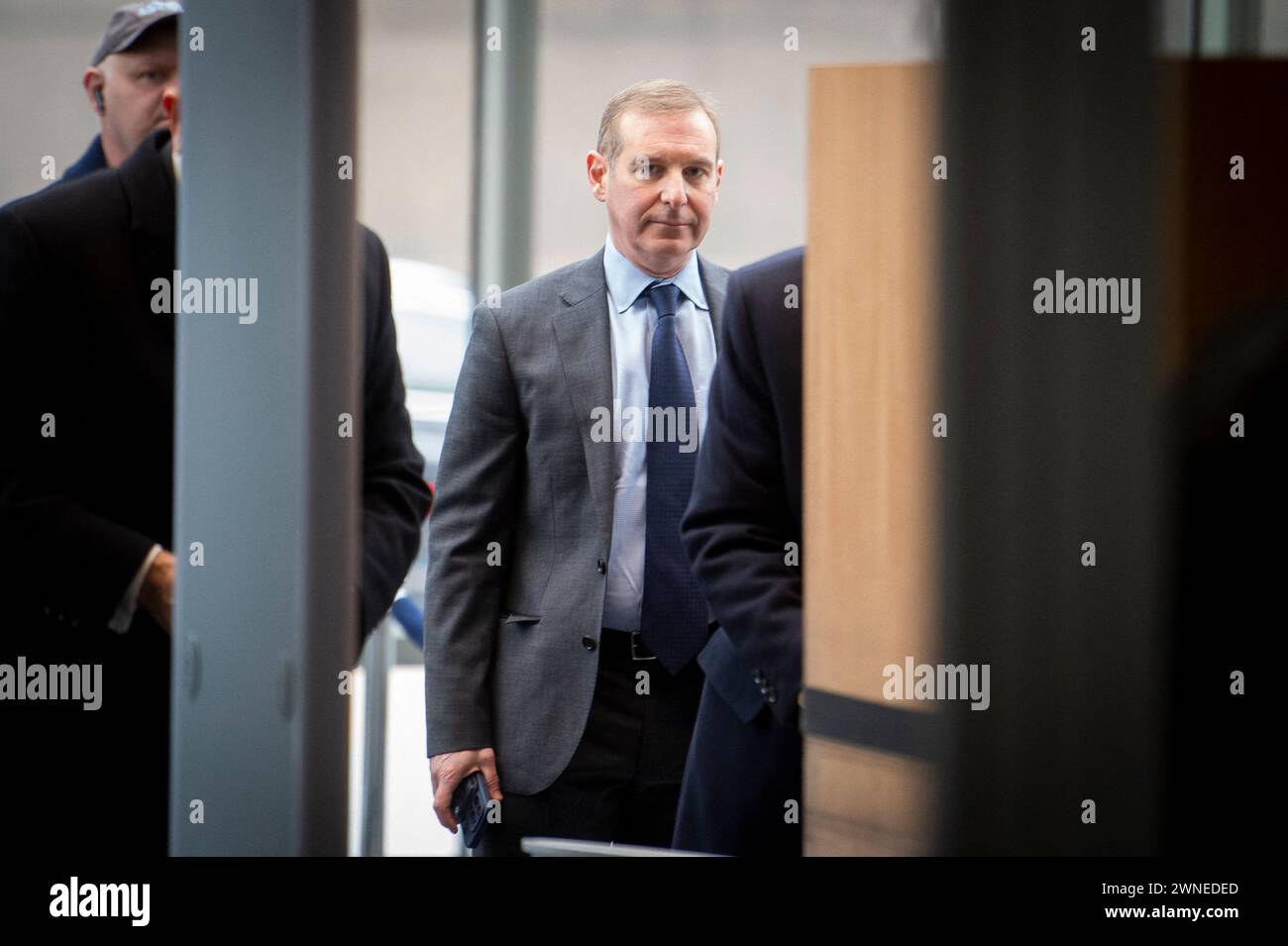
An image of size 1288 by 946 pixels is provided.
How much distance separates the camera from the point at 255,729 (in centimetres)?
198

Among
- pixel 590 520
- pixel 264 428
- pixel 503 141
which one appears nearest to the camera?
pixel 264 428

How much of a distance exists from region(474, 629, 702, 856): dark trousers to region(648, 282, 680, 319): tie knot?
46cm

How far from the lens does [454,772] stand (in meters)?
2.16

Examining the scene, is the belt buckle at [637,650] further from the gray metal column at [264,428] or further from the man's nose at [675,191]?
the man's nose at [675,191]

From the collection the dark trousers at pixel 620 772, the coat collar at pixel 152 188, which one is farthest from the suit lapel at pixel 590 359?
the coat collar at pixel 152 188

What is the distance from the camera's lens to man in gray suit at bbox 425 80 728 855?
6.81 ft

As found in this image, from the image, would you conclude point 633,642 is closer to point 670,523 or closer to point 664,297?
point 670,523

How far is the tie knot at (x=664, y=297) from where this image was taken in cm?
212

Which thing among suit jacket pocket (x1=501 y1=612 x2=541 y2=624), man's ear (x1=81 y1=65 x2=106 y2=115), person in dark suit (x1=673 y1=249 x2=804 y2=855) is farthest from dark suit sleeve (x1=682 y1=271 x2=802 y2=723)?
man's ear (x1=81 y1=65 x2=106 y2=115)

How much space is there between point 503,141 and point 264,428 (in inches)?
23.9

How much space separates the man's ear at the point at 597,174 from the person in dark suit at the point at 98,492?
1.05ft

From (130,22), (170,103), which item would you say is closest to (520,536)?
(170,103)

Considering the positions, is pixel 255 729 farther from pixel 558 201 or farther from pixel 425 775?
pixel 558 201

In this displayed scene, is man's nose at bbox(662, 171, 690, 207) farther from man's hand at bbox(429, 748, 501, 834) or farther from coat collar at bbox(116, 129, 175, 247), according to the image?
man's hand at bbox(429, 748, 501, 834)
